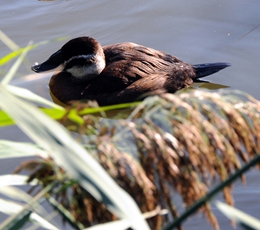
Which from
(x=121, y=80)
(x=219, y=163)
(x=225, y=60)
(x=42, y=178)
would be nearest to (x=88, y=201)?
(x=42, y=178)

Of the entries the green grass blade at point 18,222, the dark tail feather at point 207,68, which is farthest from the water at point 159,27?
the green grass blade at point 18,222

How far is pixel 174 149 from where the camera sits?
148 centimetres

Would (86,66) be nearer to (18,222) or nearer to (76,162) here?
(18,222)

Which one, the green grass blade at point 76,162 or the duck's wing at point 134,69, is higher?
the green grass blade at point 76,162

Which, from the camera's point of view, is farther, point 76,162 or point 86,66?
point 86,66

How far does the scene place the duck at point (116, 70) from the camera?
5367mm

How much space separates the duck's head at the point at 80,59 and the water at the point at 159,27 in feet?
0.94

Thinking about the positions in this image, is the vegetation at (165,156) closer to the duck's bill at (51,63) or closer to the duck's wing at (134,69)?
the duck's wing at (134,69)

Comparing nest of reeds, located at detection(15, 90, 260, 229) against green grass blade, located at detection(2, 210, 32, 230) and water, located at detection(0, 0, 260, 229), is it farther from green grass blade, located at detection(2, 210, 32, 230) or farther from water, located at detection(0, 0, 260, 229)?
water, located at detection(0, 0, 260, 229)

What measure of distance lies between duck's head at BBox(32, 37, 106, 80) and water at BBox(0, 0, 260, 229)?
0.29 meters

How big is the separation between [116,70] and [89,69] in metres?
0.38

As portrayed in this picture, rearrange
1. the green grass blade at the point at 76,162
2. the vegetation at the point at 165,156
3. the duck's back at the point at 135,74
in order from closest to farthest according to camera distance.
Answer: the green grass blade at the point at 76,162, the vegetation at the point at 165,156, the duck's back at the point at 135,74

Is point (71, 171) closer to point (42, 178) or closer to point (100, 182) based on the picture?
point (100, 182)

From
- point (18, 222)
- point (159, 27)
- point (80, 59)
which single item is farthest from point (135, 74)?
point (18, 222)
